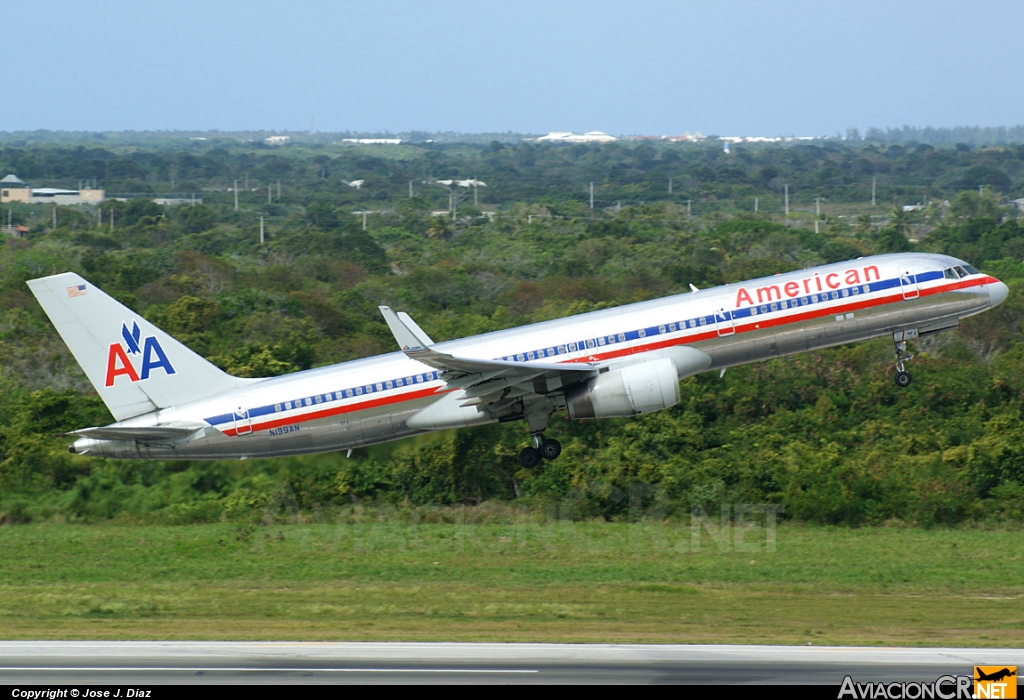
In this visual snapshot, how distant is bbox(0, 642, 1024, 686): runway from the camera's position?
22.8 m

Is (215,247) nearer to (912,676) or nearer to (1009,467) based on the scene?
(1009,467)

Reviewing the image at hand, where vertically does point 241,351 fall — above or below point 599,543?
above

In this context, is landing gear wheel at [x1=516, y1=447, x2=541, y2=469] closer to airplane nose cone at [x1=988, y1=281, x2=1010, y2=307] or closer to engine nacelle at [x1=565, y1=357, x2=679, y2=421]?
engine nacelle at [x1=565, y1=357, x2=679, y2=421]

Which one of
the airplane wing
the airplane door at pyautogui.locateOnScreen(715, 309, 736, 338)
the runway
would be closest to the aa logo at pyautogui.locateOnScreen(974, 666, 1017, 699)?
the runway

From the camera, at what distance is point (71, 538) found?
131 feet

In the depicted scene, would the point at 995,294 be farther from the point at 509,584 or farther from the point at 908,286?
the point at 509,584

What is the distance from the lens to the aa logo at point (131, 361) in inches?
1432

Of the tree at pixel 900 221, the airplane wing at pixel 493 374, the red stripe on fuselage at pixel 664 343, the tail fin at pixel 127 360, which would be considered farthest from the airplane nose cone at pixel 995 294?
the tree at pixel 900 221

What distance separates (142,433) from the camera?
116ft

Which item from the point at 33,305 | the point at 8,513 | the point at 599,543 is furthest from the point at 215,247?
the point at 599,543

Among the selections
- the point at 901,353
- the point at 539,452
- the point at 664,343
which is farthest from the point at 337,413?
the point at 901,353

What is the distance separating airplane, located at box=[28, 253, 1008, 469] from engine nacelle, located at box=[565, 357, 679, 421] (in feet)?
0.20

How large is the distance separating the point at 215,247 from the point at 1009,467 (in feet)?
313

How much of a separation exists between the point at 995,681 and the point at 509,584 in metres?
14.2
